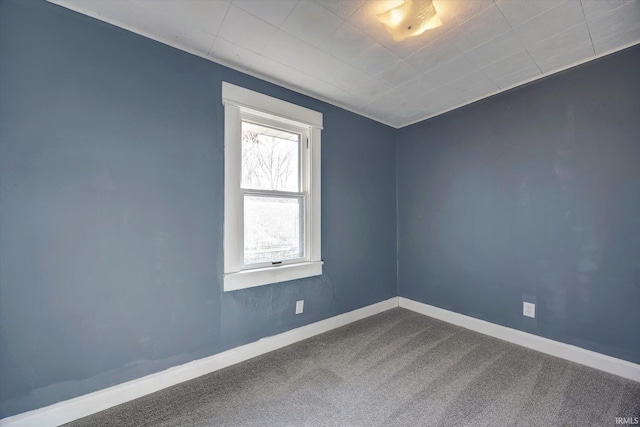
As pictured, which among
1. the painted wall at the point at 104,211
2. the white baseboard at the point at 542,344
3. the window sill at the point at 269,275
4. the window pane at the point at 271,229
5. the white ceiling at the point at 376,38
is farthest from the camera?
the window pane at the point at 271,229

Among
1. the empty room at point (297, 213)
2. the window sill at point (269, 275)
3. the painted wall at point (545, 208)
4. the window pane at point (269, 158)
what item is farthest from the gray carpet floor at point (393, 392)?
the window pane at point (269, 158)

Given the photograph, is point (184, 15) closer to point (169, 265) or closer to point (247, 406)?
point (169, 265)

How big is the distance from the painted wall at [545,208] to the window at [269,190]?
1525mm

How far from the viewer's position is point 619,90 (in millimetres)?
2012

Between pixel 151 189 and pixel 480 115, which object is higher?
pixel 480 115

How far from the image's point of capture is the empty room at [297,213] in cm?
154

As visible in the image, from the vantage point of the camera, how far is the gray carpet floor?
158cm

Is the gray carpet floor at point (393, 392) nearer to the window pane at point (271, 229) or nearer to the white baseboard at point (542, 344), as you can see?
the white baseboard at point (542, 344)

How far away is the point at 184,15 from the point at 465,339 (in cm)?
346

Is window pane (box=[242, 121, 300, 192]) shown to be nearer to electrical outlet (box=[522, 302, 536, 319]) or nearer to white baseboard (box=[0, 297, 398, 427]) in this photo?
white baseboard (box=[0, 297, 398, 427])

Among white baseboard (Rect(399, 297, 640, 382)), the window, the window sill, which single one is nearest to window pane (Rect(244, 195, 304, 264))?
the window

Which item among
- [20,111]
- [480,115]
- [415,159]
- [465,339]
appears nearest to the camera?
[20,111]

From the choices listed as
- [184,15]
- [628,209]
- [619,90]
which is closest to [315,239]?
[184,15]

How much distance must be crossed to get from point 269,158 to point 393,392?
6.90 ft
